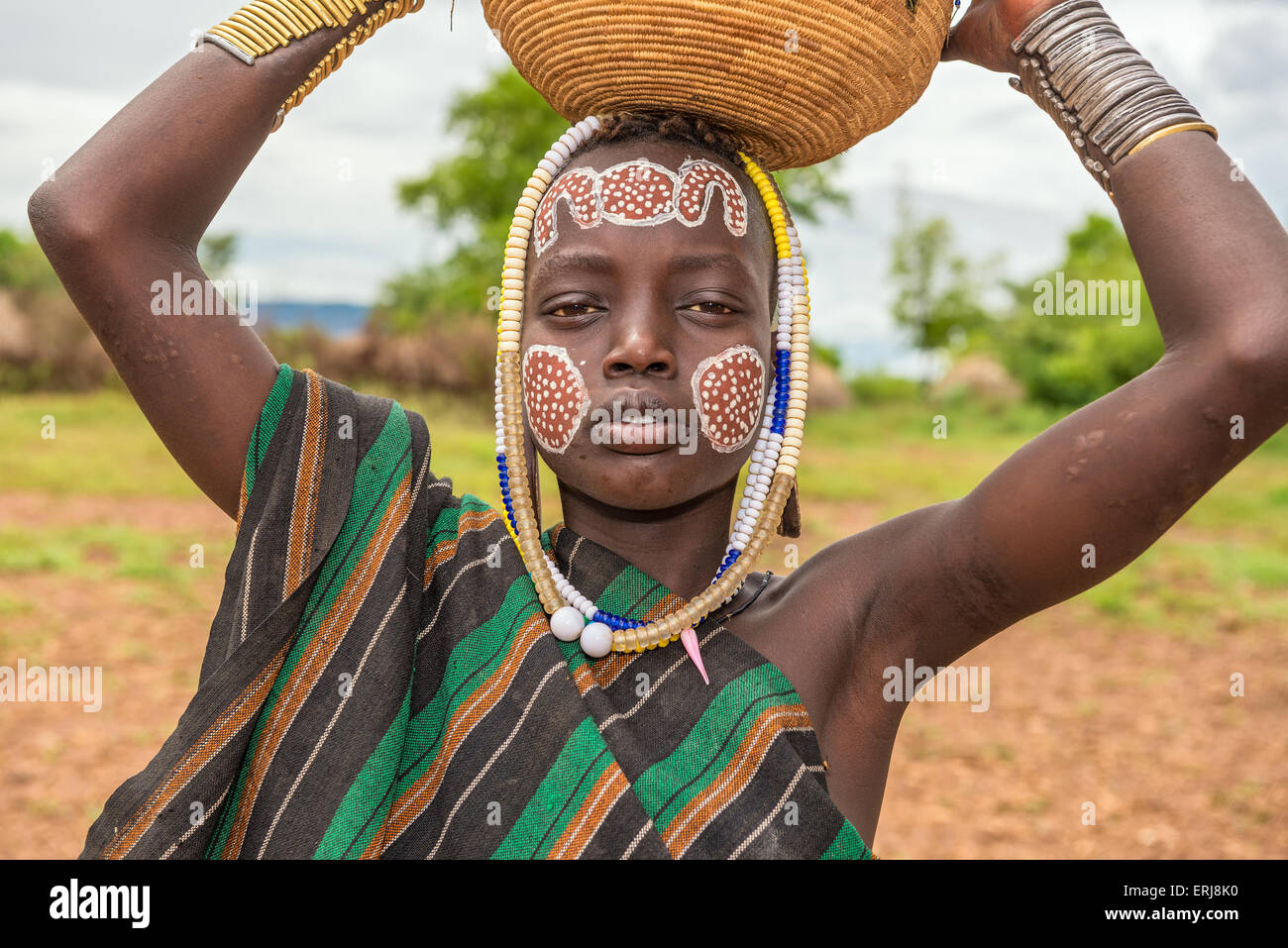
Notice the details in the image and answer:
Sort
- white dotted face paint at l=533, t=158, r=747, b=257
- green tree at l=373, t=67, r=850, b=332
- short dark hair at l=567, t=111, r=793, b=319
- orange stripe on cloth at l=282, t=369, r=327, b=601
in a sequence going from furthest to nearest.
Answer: green tree at l=373, t=67, r=850, b=332 < short dark hair at l=567, t=111, r=793, b=319 < white dotted face paint at l=533, t=158, r=747, b=257 < orange stripe on cloth at l=282, t=369, r=327, b=601

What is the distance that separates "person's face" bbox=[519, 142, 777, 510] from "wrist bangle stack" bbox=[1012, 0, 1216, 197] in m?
0.60

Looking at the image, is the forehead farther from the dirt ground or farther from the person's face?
the dirt ground

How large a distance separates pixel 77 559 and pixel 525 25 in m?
8.30

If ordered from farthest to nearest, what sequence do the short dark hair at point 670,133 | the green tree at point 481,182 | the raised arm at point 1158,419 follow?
the green tree at point 481,182 → the short dark hair at point 670,133 → the raised arm at point 1158,419

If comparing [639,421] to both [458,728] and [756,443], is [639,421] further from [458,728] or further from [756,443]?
[458,728]

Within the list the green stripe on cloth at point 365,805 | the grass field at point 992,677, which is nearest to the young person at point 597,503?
the green stripe on cloth at point 365,805

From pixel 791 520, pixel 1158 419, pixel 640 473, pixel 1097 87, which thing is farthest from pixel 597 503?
pixel 1097 87

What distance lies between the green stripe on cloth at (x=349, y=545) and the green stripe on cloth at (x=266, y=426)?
17cm

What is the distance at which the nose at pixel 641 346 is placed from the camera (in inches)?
76.9

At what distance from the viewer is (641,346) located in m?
1.95

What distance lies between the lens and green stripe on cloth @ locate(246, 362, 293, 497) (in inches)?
77.3

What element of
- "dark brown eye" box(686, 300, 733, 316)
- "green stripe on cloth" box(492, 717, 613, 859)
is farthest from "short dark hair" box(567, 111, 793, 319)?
A: "green stripe on cloth" box(492, 717, 613, 859)

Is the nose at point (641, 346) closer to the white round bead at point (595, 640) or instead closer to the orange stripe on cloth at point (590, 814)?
the white round bead at point (595, 640)

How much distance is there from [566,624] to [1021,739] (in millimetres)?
5415
